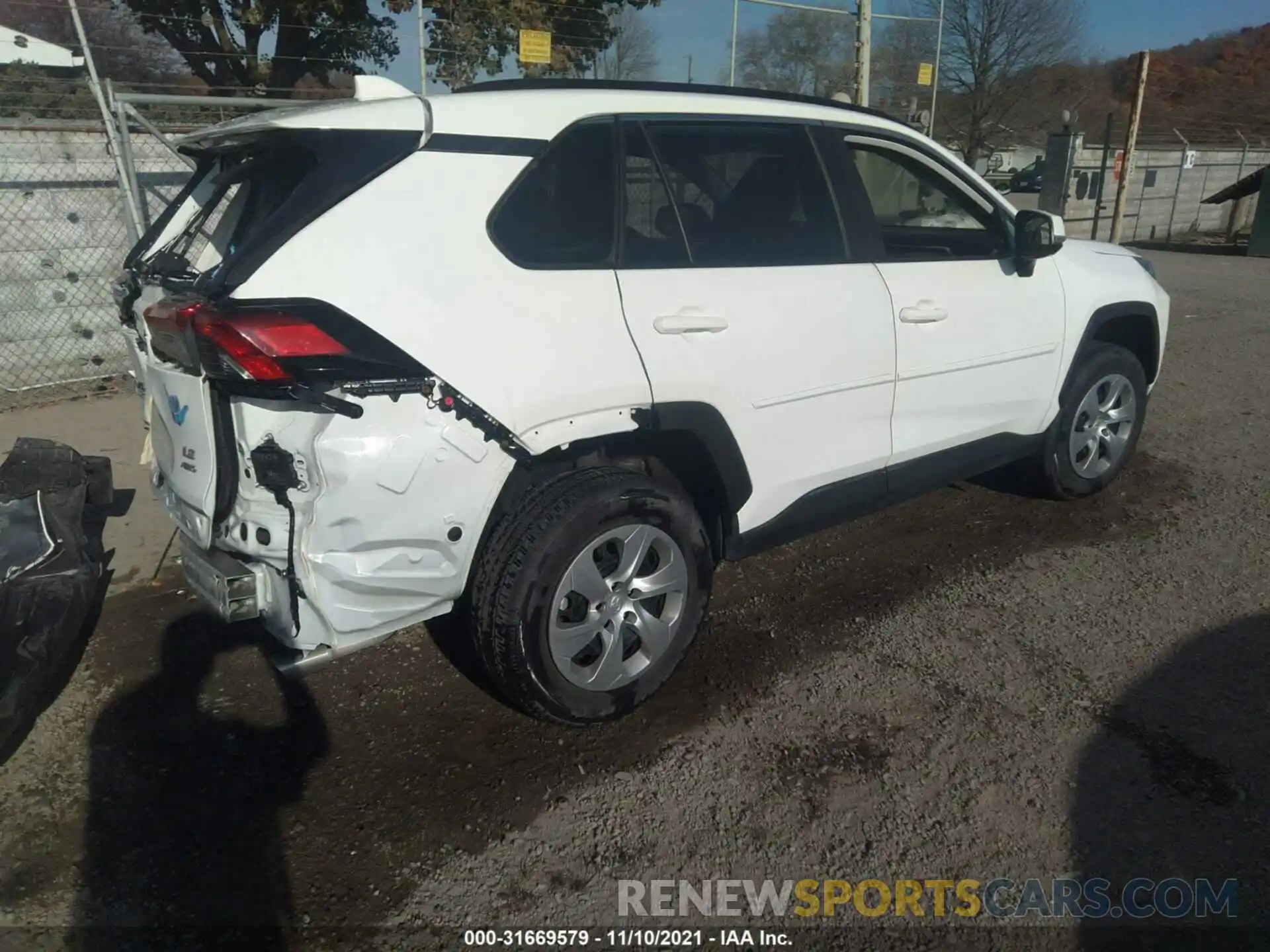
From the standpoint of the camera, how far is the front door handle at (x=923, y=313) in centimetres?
347

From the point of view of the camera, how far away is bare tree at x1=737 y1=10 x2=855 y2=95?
12.9 metres

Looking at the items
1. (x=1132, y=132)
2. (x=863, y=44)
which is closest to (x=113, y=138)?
(x=863, y=44)

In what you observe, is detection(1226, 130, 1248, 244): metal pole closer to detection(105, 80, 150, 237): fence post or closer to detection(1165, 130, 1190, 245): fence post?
detection(1165, 130, 1190, 245): fence post

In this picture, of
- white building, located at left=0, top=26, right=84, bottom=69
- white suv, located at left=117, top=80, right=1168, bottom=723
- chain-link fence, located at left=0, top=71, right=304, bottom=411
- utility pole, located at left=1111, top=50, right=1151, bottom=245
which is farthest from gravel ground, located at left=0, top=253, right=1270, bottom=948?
white building, located at left=0, top=26, right=84, bottom=69

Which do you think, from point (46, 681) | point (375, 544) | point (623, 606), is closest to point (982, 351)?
point (623, 606)

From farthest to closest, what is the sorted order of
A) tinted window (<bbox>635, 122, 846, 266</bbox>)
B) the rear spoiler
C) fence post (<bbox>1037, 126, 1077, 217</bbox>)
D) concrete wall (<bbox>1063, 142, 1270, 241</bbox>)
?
concrete wall (<bbox>1063, 142, 1270, 241</bbox>) → fence post (<bbox>1037, 126, 1077, 217</bbox>) → tinted window (<bbox>635, 122, 846, 266</bbox>) → the rear spoiler

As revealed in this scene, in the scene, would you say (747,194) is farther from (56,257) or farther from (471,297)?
(56,257)

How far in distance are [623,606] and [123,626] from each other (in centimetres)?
217

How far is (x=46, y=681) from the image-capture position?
3.02m

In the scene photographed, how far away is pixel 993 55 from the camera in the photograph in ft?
108

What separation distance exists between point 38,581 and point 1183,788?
369cm

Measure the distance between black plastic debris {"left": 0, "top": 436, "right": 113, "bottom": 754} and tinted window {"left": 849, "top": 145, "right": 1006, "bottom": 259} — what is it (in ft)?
10.6

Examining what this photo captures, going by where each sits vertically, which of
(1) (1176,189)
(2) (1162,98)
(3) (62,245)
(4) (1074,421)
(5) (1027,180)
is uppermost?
(2) (1162,98)

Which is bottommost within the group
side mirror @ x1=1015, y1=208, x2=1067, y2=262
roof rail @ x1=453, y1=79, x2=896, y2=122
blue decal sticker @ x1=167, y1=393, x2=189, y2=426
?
blue decal sticker @ x1=167, y1=393, x2=189, y2=426
